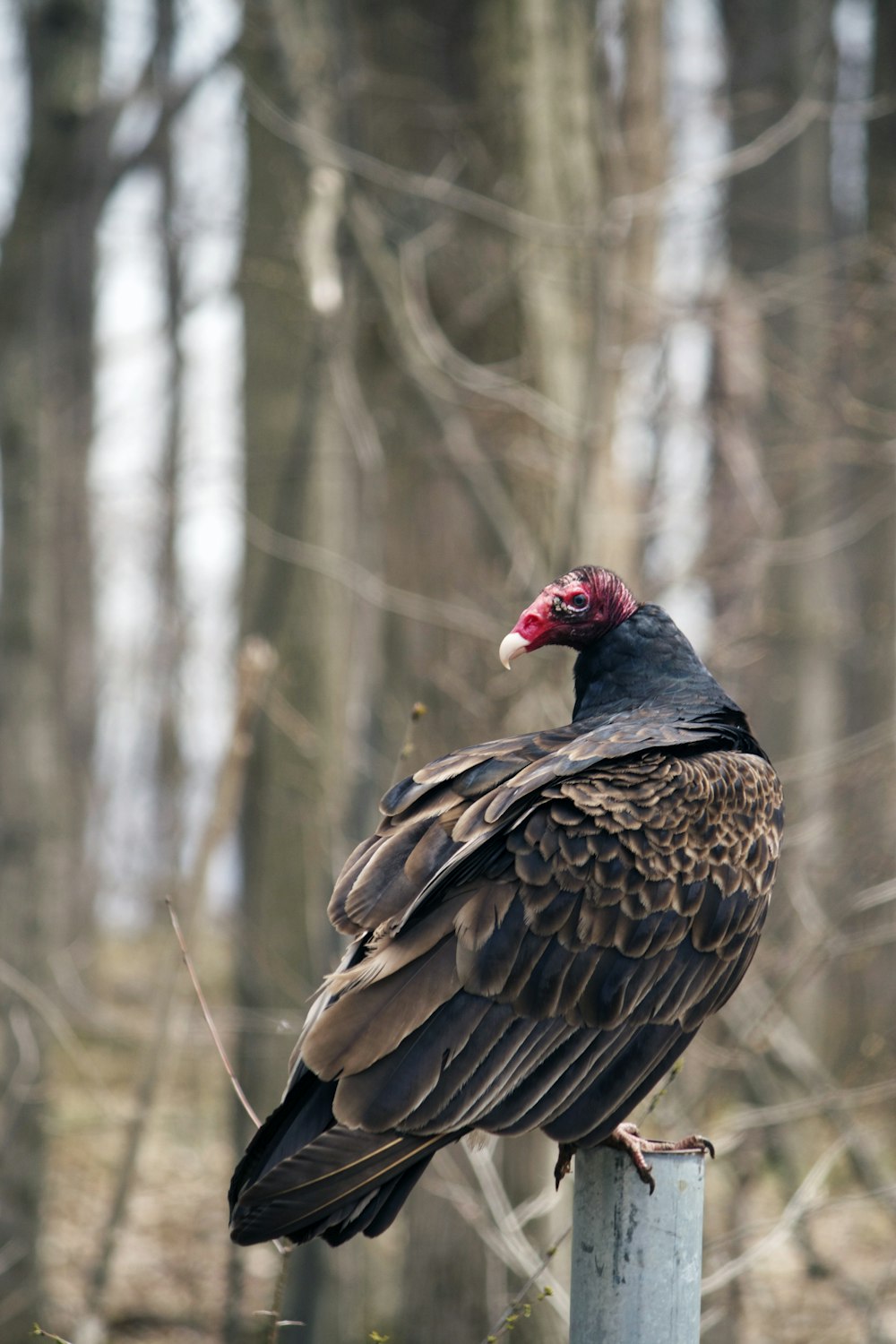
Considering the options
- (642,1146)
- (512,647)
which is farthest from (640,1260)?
(512,647)

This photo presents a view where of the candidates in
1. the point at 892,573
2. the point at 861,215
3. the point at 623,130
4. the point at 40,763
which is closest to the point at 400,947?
the point at 40,763

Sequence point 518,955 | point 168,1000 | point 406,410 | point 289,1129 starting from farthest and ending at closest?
point 406,410 → point 168,1000 → point 518,955 → point 289,1129

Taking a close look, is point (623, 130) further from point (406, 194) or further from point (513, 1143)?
point (513, 1143)

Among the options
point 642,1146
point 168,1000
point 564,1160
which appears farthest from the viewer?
point 168,1000

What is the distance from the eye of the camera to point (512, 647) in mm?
3215

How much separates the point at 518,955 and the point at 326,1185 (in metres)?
0.54

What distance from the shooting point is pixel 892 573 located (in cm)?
1051

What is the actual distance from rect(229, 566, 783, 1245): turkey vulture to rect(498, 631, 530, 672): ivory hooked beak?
0.96 feet

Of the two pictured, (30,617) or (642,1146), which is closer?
(642,1146)

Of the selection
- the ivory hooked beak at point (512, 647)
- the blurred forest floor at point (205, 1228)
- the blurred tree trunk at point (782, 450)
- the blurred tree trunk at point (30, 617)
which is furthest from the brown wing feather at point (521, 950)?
the blurred tree trunk at point (30, 617)

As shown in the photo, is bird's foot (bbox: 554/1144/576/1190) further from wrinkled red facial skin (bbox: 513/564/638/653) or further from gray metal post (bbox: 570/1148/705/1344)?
wrinkled red facial skin (bbox: 513/564/638/653)

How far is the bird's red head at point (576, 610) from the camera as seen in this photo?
333 centimetres

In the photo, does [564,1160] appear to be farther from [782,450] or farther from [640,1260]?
[782,450]

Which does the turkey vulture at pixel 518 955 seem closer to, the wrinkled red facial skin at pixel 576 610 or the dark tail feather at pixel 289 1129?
the dark tail feather at pixel 289 1129
